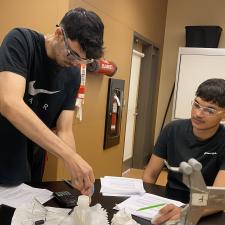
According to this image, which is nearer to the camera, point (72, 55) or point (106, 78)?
point (72, 55)

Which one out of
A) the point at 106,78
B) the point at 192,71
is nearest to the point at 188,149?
the point at 106,78

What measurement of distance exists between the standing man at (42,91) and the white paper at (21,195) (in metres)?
0.05

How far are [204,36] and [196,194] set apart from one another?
4693mm

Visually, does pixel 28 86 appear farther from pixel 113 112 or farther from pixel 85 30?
pixel 113 112

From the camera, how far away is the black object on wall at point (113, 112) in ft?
12.3

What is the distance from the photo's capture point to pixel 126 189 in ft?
5.53

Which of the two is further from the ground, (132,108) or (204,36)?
(204,36)

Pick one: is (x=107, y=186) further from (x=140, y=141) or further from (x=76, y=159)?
(x=140, y=141)

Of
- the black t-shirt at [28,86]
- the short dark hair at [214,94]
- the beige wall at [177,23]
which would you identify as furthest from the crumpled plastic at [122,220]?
the beige wall at [177,23]

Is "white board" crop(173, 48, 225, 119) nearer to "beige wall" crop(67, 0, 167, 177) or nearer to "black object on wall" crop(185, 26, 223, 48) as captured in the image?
"black object on wall" crop(185, 26, 223, 48)

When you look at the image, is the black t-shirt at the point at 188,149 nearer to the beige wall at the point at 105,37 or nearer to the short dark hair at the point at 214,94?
the short dark hair at the point at 214,94

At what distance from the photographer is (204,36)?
5191mm

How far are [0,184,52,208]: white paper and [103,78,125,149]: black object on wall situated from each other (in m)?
2.26

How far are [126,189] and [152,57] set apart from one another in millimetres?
3935
